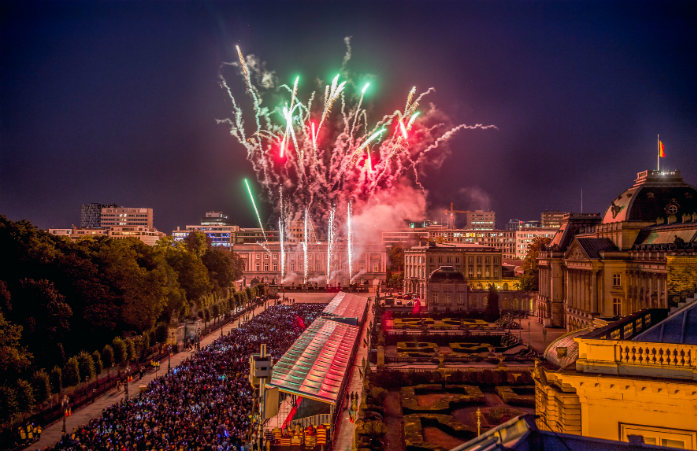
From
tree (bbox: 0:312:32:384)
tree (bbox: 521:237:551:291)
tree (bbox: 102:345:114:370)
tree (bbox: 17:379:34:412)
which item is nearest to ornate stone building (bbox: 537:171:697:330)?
tree (bbox: 521:237:551:291)

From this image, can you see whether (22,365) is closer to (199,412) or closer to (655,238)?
(199,412)

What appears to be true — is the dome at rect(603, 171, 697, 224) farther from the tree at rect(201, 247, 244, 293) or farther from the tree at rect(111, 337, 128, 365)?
the tree at rect(201, 247, 244, 293)

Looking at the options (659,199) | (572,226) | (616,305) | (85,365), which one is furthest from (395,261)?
(85,365)

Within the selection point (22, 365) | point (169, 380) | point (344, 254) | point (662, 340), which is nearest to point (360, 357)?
point (169, 380)

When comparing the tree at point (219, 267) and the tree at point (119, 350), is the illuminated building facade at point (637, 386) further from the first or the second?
the tree at point (219, 267)

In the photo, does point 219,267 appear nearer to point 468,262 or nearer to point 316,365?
point 468,262

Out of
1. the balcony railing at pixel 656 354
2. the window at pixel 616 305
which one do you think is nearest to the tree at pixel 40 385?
the balcony railing at pixel 656 354
